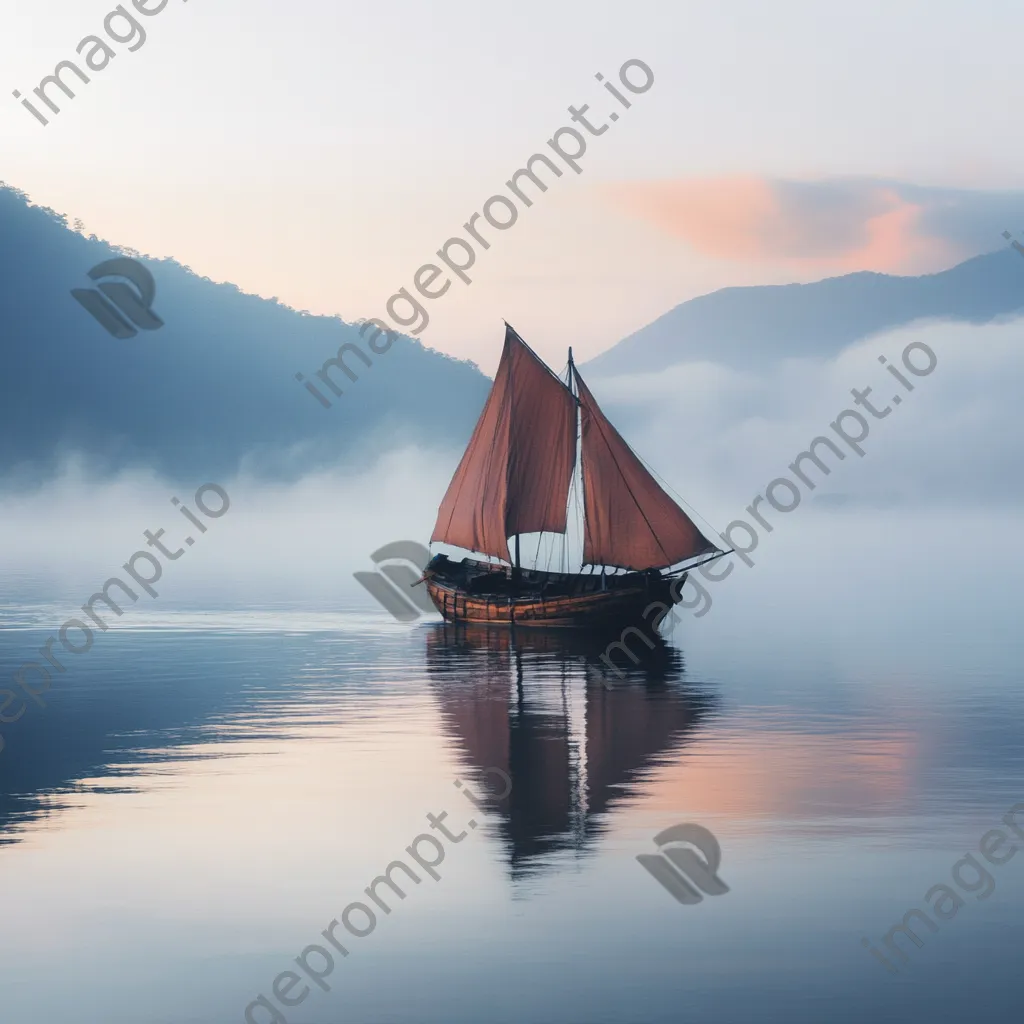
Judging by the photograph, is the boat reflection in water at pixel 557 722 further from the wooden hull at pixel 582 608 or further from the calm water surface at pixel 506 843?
the wooden hull at pixel 582 608

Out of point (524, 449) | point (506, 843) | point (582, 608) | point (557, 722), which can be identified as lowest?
point (506, 843)

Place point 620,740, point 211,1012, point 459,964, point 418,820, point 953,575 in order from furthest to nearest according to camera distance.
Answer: point 953,575, point 620,740, point 418,820, point 459,964, point 211,1012

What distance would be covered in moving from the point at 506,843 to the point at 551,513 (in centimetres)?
4528

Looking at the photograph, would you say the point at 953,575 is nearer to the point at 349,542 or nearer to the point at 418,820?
the point at 349,542

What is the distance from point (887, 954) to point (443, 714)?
23.7 m

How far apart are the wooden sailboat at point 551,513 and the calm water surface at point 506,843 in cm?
1365

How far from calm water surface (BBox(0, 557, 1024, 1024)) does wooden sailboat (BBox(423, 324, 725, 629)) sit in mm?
13649

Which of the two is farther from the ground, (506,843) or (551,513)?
(551,513)

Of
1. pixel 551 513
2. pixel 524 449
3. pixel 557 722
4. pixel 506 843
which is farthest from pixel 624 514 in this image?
pixel 506 843

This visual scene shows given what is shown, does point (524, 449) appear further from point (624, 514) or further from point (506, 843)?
point (506, 843)

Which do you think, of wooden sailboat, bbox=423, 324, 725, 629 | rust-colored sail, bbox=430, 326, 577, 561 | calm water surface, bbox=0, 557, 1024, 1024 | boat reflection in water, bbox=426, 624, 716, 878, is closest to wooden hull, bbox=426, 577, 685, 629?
wooden sailboat, bbox=423, 324, 725, 629

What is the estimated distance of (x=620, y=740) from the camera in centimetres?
3931

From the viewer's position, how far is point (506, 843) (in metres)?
27.8

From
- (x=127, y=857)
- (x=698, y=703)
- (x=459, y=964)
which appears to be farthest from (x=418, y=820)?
(x=698, y=703)
